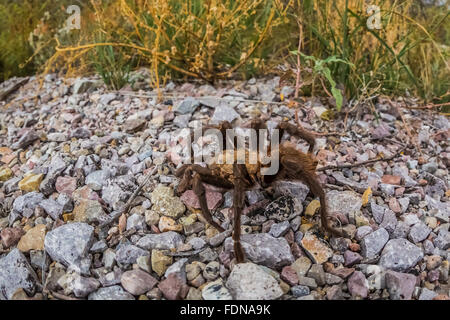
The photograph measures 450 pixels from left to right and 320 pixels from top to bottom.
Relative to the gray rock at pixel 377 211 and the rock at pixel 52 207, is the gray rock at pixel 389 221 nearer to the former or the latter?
the gray rock at pixel 377 211

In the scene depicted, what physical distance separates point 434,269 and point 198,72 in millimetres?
1791

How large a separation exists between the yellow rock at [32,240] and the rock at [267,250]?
788 mm

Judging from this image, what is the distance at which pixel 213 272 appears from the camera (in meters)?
1.45

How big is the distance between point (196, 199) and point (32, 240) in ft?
2.36

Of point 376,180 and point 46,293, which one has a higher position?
point 376,180

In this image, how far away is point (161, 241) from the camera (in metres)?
1.56

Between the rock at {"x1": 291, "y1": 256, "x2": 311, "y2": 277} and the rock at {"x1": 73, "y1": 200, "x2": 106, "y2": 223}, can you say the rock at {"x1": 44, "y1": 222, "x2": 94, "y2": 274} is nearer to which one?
the rock at {"x1": 73, "y1": 200, "x2": 106, "y2": 223}

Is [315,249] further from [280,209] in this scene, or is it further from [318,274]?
[280,209]

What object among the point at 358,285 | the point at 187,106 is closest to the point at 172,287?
the point at 358,285

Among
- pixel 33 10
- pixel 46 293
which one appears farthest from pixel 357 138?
pixel 33 10

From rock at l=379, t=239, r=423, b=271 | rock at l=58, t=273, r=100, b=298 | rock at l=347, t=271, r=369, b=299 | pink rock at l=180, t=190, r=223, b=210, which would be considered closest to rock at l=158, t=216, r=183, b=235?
pink rock at l=180, t=190, r=223, b=210

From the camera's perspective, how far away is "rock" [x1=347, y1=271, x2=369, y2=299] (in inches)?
53.9

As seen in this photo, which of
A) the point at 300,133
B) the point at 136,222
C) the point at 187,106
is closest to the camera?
the point at 136,222

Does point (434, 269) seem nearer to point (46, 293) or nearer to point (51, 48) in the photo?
point (46, 293)
